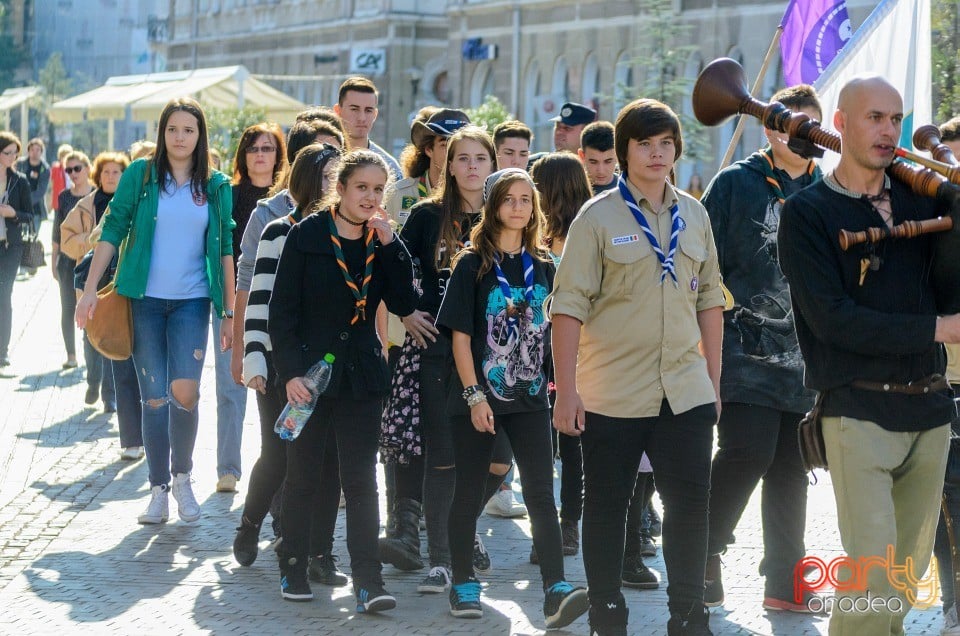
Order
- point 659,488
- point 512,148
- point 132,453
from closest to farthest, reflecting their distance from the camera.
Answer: point 659,488 < point 512,148 < point 132,453

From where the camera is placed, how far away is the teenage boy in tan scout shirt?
20.3ft

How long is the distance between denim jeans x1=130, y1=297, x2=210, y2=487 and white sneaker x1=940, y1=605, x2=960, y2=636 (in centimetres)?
398

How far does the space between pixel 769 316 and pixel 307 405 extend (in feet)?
6.14

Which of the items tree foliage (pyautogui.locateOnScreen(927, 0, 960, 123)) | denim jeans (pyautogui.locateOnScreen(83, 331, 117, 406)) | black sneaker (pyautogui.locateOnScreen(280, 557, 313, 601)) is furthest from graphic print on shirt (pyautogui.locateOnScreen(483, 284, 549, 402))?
tree foliage (pyautogui.locateOnScreen(927, 0, 960, 123))

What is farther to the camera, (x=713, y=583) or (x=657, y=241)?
(x=713, y=583)

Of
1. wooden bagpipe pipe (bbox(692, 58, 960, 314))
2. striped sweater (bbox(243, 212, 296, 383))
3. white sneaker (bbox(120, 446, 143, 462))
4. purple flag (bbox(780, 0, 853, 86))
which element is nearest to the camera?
wooden bagpipe pipe (bbox(692, 58, 960, 314))

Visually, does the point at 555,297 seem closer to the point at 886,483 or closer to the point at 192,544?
the point at 886,483

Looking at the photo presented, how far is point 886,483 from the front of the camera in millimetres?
5254

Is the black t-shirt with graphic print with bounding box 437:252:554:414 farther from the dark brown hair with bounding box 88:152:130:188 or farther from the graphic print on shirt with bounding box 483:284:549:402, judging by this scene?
the dark brown hair with bounding box 88:152:130:188

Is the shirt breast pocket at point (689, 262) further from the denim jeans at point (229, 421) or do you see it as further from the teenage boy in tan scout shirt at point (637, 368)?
the denim jeans at point (229, 421)

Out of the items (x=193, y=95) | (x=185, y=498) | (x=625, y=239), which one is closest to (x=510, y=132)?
(x=185, y=498)

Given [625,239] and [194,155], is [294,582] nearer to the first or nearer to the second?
[625,239]

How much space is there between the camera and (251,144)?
376 inches

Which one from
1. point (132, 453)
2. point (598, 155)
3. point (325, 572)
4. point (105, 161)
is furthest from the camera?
point (105, 161)
